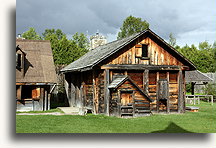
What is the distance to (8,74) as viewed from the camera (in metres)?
11.9

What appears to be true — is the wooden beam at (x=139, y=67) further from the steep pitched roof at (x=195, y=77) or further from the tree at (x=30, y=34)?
the tree at (x=30, y=34)

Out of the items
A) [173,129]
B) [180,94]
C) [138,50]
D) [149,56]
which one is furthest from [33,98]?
[173,129]

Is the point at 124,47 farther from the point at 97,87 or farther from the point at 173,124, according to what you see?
the point at 173,124

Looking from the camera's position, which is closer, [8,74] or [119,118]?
[8,74]

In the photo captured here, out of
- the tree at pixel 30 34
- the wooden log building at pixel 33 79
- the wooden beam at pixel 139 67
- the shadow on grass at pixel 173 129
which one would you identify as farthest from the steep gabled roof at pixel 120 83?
the tree at pixel 30 34

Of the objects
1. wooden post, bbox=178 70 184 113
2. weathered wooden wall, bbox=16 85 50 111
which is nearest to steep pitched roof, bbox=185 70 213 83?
wooden post, bbox=178 70 184 113

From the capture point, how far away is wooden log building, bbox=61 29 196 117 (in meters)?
19.8

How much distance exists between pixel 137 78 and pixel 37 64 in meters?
7.79

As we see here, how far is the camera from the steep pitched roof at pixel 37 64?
865 inches

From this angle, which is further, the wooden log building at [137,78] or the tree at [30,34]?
the tree at [30,34]

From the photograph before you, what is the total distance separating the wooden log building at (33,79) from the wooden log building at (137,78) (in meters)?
2.93

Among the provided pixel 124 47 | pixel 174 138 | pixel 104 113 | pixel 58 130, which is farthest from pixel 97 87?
pixel 174 138

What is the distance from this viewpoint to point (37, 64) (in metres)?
23.4
